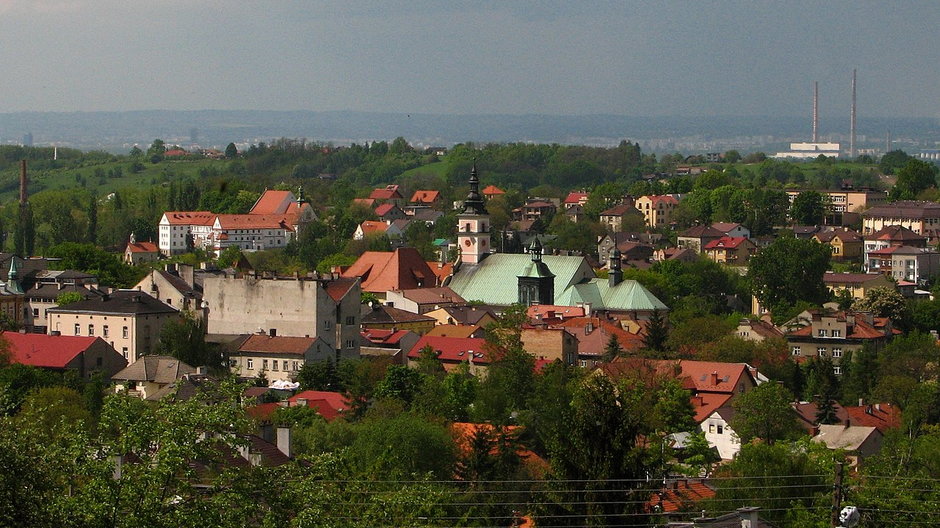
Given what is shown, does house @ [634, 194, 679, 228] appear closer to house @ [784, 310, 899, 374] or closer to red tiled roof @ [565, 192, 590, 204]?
red tiled roof @ [565, 192, 590, 204]

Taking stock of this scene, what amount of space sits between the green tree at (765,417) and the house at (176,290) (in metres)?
23.1

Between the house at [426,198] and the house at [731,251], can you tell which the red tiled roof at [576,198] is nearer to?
the house at [426,198]

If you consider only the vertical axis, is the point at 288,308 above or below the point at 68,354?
above

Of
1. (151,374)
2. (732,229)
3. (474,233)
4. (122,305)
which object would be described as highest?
(474,233)

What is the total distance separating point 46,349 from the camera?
54438mm

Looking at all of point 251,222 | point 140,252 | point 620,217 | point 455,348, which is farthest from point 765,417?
point 620,217

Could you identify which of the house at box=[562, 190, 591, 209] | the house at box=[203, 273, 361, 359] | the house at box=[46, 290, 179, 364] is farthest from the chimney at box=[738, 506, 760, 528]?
the house at box=[562, 190, 591, 209]

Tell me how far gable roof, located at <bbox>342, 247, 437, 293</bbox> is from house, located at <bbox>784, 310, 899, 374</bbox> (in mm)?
19445

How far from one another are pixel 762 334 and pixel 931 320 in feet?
41.5

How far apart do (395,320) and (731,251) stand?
44.1 m

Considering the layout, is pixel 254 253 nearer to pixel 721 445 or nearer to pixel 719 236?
pixel 719 236

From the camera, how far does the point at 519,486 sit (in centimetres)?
3428

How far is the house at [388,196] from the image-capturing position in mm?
146750

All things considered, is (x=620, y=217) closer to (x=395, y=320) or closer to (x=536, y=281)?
(x=536, y=281)
